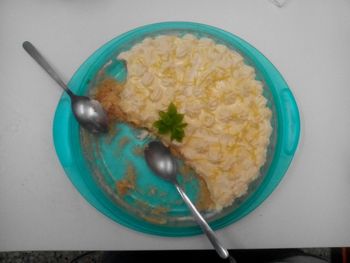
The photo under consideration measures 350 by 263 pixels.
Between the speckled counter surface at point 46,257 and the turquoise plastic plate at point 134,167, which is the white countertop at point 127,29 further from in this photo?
the speckled counter surface at point 46,257

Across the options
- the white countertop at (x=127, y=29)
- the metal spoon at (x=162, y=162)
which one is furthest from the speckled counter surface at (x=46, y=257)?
the metal spoon at (x=162, y=162)

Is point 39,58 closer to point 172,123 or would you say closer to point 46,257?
point 172,123

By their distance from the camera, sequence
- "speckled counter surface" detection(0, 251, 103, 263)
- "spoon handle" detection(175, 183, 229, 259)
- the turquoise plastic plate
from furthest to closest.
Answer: "speckled counter surface" detection(0, 251, 103, 263), the turquoise plastic plate, "spoon handle" detection(175, 183, 229, 259)

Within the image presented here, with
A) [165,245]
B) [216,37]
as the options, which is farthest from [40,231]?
[216,37]

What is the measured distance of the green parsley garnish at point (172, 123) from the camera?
89 centimetres

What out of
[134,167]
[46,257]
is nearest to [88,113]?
[134,167]

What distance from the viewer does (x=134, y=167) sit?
3.15 ft

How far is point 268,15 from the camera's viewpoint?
1.07m

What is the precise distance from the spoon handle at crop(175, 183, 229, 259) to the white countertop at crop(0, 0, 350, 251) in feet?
0.43

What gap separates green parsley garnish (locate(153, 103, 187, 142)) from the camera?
0.89 metres

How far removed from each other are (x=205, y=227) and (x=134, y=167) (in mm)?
262

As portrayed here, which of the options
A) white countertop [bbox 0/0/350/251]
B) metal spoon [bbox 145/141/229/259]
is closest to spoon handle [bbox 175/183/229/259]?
metal spoon [bbox 145/141/229/259]

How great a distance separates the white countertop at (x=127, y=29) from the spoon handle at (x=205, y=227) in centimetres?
13

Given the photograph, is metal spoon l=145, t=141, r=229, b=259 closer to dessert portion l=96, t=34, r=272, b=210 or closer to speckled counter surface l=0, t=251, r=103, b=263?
dessert portion l=96, t=34, r=272, b=210
